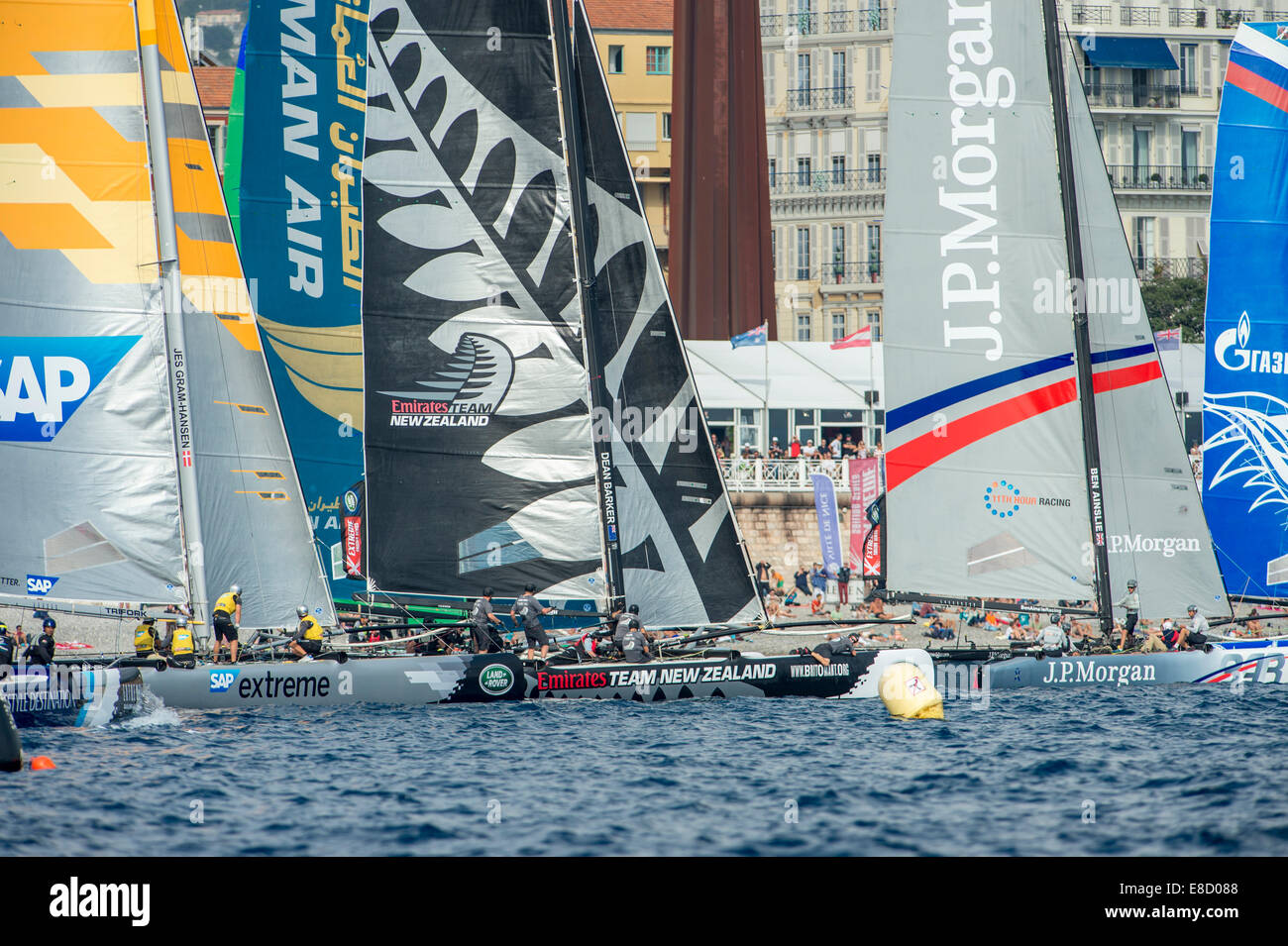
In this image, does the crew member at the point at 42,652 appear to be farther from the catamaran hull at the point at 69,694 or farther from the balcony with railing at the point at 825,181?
the balcony with railing at the point at 825,181

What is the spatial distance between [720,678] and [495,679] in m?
3.01

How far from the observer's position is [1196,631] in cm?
2655

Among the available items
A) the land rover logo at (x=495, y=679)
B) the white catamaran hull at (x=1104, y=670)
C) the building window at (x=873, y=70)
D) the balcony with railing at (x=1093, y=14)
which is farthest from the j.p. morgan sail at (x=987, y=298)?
the balcony with railing at (x=1093, y=14)

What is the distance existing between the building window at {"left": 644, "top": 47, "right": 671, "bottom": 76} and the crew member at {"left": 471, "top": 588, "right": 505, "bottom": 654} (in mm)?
48355

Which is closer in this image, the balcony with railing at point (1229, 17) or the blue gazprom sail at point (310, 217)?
the blue gazprom sail at point (310, 217)

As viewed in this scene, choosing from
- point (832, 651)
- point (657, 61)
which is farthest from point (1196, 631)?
point (657, 61)

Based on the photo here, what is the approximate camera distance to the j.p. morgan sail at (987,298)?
87.9ft

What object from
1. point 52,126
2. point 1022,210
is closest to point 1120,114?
point 1022,210

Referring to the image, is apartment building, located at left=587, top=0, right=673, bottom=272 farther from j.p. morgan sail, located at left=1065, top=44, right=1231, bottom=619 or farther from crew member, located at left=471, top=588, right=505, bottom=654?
crew member, located at left=471, top=588, right=505, bottom=654

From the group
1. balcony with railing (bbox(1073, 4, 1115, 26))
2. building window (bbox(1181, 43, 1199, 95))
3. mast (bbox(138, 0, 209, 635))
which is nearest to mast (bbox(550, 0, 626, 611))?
mast (bbox(138, 0, 209, 635))

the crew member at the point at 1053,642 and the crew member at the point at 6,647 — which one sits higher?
the crew member at the point at 6,647

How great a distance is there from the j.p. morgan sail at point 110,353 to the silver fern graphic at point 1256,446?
15.9m

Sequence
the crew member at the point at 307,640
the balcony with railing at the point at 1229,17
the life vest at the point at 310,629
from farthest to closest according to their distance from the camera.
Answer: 1. the balcony with railing at the point at 1229,17
2. the life vest at the point at 310,629
3. the crew member at the point at 307,640

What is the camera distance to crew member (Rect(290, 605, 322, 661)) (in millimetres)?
23625
